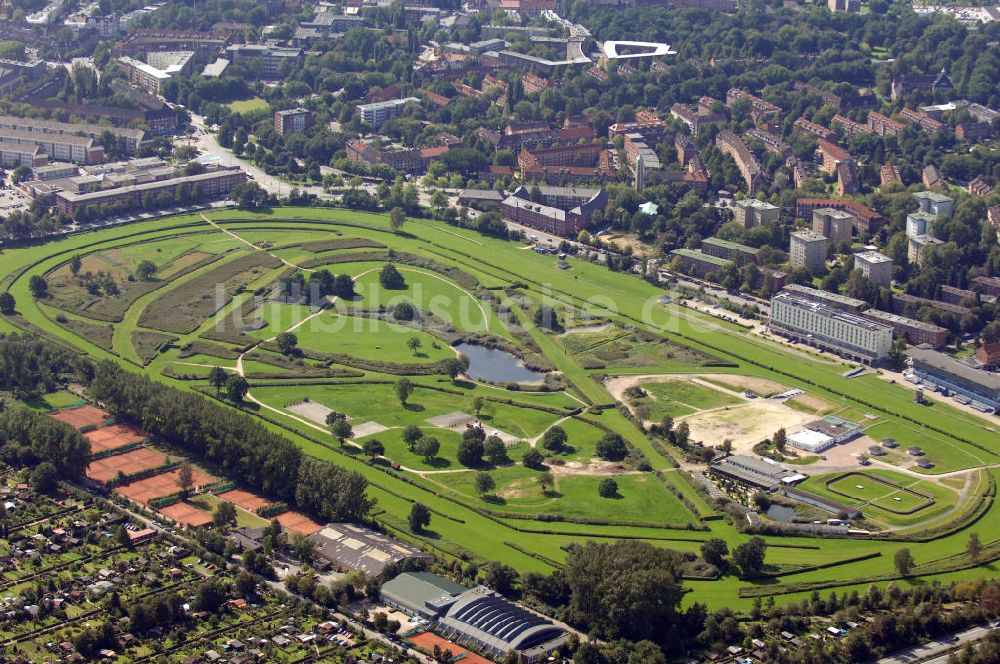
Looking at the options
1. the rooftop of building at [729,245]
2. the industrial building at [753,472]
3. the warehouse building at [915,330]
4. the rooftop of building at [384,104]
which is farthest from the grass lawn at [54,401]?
the rooftop of building at [384,104]

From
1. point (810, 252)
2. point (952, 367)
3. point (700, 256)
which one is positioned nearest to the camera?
point (952, 367)

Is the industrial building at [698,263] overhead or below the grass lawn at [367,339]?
overhead

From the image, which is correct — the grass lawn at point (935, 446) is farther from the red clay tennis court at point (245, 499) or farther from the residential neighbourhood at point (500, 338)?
the red clay tennis court at point (245, 499)

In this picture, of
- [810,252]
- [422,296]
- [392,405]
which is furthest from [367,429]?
[810,252]

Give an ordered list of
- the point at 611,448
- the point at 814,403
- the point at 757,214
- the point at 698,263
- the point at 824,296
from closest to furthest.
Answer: the point at 611,448 → the point at 814,403 → the point at 824,296 → the point at 698,263 → the point at 757,214

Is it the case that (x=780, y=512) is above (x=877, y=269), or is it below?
below

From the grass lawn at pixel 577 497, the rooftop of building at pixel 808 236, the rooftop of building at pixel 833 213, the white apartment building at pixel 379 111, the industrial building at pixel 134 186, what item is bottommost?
the grass lawn at pixel 577 497

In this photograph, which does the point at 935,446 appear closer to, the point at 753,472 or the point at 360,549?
the point at 753,472
